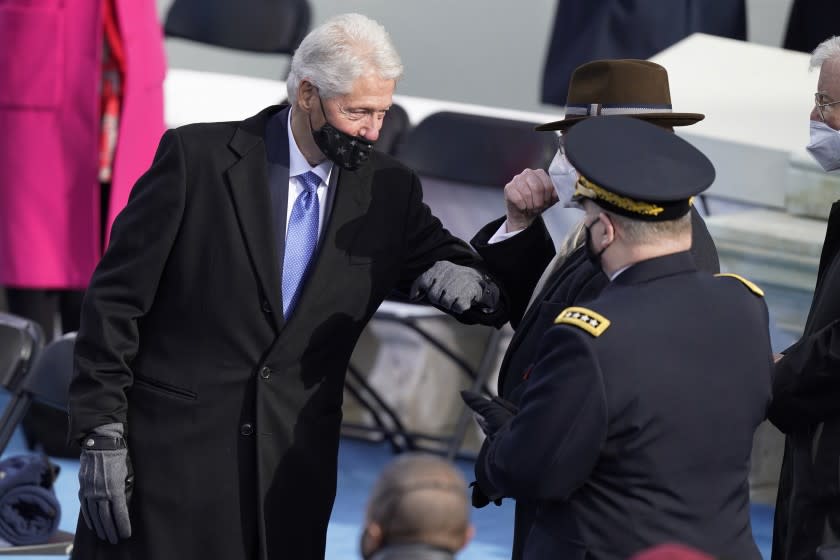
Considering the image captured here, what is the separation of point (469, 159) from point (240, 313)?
8.44ft

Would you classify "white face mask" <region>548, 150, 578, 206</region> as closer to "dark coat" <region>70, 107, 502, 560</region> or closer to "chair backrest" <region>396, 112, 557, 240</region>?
"dark coat" <region>70, 107, 502, 560</region>

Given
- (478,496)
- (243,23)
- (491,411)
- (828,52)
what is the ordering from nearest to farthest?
1. (491,411)
2. (478,496)
3. (828,52)
4. (243,23)

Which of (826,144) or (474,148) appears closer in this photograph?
(826,144)

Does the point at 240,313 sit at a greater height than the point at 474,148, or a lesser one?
greater

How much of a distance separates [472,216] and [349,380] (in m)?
0.79

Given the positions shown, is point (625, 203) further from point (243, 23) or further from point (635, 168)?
point (243, 23)

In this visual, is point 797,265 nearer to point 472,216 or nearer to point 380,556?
point 472,216

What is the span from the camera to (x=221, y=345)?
2770 millimetres

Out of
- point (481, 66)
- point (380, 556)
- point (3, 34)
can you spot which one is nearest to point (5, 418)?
point (3, 34)

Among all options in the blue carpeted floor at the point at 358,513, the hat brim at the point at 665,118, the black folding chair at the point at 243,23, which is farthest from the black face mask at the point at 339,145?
the black folding chair at the point at 243,23

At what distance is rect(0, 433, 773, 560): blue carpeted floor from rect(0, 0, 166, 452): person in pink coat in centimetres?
68

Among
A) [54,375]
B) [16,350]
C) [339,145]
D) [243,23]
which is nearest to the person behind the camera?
[339,145]

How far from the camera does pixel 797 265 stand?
4.34 m

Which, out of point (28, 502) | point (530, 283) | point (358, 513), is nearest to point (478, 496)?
point (530, 283)
